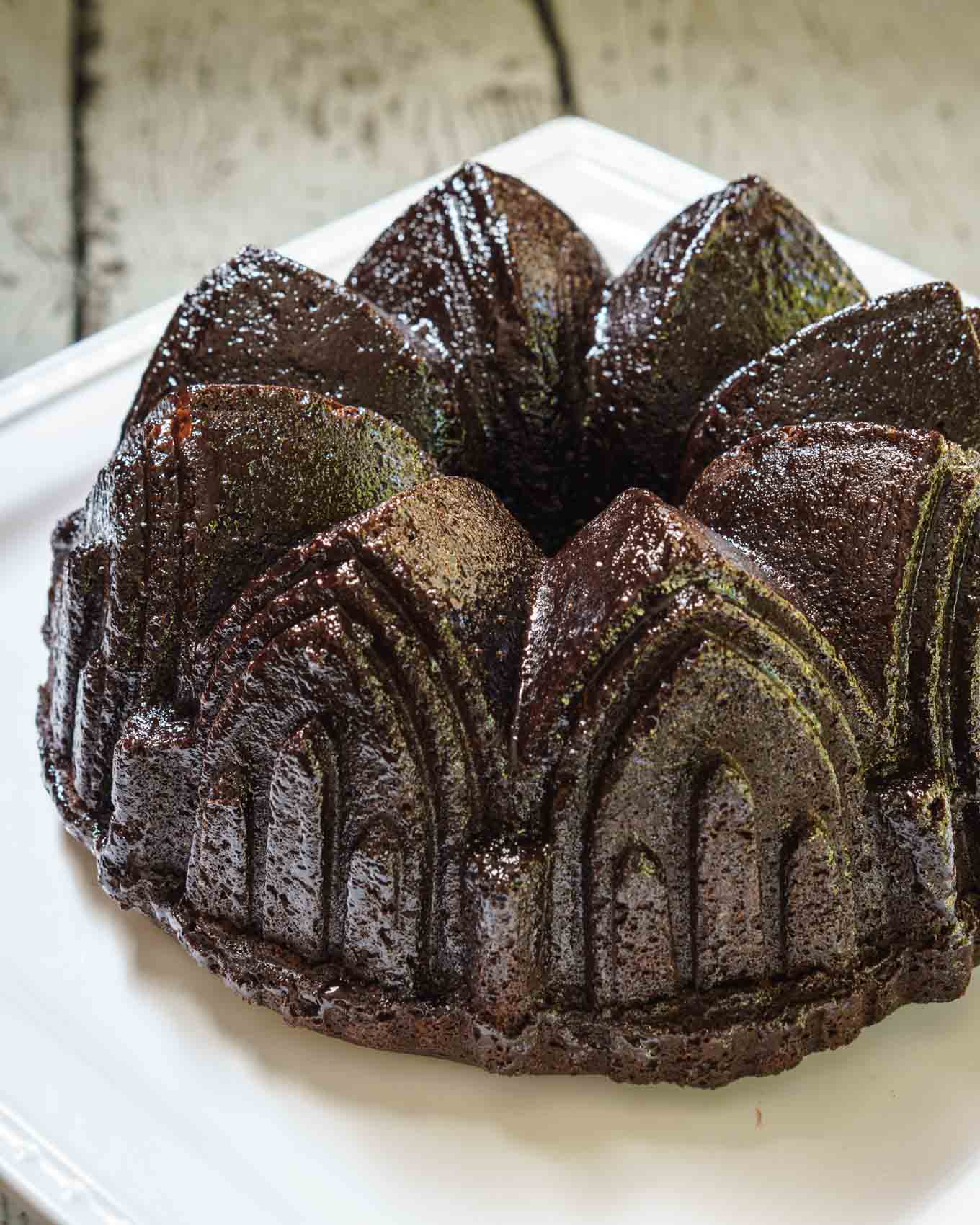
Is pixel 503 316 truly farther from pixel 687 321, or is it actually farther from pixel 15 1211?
pixel 15 1211

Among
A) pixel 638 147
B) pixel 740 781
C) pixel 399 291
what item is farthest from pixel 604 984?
pixel 638 147

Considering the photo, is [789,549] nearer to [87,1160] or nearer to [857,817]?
[857,817]

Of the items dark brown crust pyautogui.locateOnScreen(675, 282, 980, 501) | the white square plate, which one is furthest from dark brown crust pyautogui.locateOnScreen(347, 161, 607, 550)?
the white square plate

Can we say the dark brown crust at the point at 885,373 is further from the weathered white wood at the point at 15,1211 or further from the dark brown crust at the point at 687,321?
the weathered white wood at the point at 15,1211

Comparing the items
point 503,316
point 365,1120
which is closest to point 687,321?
point 503,316

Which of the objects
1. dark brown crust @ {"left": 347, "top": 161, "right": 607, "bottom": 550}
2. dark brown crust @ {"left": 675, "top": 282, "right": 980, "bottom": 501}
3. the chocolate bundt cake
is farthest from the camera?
dark brown crust @ {"left": 347, "top": 161, "right": 607, "bottom": 550}

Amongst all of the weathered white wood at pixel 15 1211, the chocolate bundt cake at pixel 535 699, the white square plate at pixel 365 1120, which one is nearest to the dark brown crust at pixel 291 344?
the chocolate bundt cake at pixel 535 699

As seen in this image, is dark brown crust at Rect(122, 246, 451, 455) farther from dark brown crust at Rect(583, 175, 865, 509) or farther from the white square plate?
the white square plate
